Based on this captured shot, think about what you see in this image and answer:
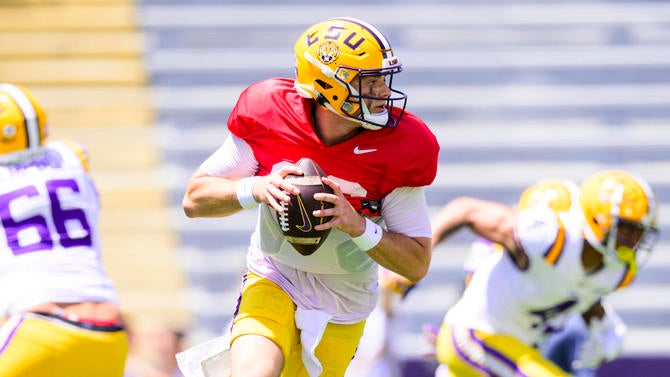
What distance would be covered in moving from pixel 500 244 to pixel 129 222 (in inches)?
190

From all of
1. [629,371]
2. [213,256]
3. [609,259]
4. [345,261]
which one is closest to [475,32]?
[213,256]

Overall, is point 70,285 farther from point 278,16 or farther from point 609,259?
point 278,16

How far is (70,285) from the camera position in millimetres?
3650

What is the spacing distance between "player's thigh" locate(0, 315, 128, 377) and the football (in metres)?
0.96

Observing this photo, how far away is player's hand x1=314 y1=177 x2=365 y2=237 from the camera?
9.76 ft

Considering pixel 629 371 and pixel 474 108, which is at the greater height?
pixel 474 108

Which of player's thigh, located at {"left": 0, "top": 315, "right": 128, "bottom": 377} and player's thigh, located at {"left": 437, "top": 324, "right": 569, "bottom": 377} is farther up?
player's thigh, located at {"left": 0, "top": 315, "right": 128, "bottom": 377}

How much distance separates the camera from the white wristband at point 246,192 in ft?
10.2

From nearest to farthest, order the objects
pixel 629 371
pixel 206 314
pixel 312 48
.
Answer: pixel 312 48
pixel 629 371
pixel 206 314

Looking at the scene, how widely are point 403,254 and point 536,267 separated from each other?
1435 mm

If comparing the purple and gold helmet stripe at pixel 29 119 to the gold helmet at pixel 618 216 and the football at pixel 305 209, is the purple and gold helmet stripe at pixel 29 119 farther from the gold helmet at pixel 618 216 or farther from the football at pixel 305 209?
the gold helmet at pixel 618 216

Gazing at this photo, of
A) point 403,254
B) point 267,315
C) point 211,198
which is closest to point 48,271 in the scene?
point 211,198

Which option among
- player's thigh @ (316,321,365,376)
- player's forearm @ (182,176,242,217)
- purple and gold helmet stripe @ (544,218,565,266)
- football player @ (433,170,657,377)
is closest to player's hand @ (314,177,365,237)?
player's forearm @ (182,176,242,217)

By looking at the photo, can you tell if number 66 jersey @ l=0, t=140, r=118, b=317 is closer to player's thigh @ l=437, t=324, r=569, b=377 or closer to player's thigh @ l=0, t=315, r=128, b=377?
player's thigh @ l=0, t=315, r=128, b=377
